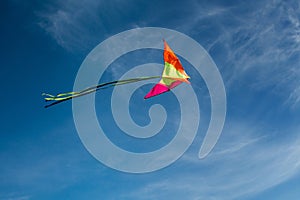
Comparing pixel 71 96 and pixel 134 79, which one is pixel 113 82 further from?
pixel 71 96

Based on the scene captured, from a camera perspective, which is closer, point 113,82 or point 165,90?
point 113,82

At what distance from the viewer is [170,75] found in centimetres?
2102

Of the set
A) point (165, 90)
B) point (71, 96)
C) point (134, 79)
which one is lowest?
point (71, 96)

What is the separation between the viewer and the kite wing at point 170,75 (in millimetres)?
20203

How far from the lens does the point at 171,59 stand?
21359 mm

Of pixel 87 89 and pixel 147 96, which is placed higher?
pixel 147 96

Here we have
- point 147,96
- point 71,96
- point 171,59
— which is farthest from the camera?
point 171,59

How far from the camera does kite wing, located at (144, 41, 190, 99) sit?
20203 millimetres

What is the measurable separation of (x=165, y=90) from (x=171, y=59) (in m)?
2.69

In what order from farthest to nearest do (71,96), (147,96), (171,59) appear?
(171,59) → (147,96) → (71,96)

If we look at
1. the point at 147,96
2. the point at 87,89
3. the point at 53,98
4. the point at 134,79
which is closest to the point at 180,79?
the point at 147,96

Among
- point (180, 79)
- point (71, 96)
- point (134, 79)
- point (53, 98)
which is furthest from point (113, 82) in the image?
point (180, 79)

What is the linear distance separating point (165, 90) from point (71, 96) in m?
6.97

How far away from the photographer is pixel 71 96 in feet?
51.3
